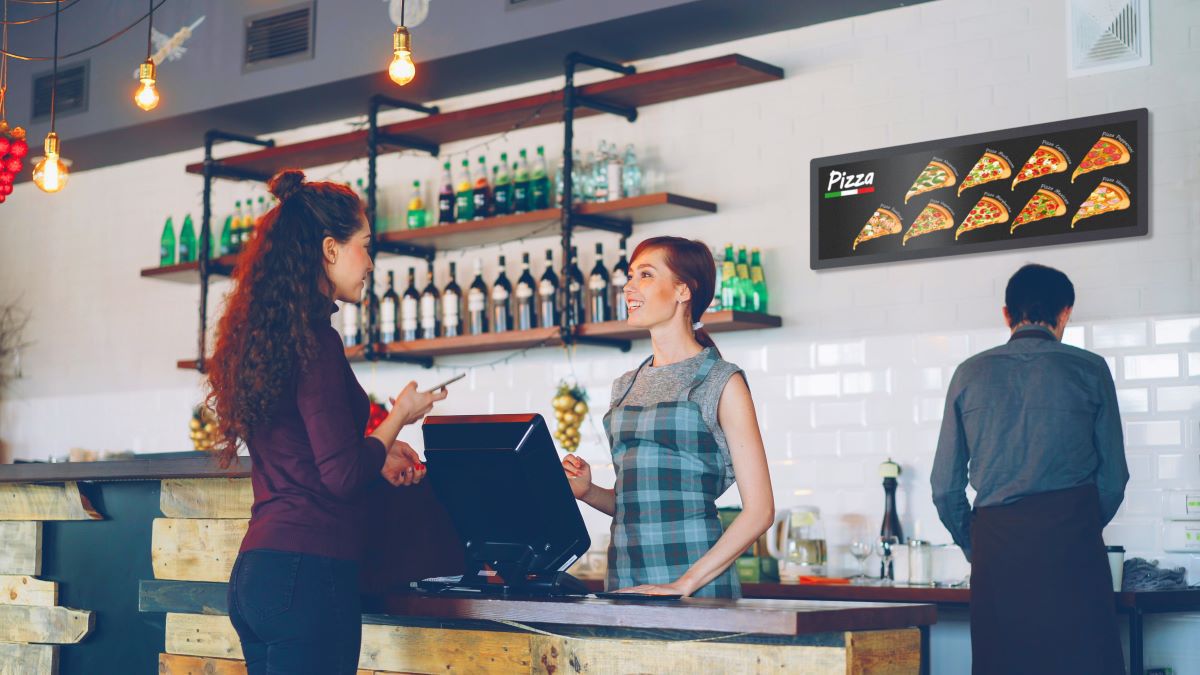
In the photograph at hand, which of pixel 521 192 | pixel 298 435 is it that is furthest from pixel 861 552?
pixel 298 435

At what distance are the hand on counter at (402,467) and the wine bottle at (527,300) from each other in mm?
2654

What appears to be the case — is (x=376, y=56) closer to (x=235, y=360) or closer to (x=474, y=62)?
(x=474, y=62)

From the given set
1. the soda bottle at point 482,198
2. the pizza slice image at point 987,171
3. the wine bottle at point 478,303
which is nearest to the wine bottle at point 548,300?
the wine bottle at point 478,303

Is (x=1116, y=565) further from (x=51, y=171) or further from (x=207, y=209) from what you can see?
(x=207, y=209)

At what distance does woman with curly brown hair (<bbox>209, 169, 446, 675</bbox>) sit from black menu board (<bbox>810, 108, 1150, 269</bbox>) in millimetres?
2601

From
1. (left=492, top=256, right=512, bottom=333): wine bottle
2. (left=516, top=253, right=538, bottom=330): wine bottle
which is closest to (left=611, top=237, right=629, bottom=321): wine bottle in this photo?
(left=516, top=253, right=538, bottom=330): wine bottle

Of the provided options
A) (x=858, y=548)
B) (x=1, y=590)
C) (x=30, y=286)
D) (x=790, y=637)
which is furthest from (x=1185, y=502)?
Answer: (x=30, y=286)

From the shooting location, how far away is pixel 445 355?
5.76 meters

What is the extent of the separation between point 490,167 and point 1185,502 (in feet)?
9.60

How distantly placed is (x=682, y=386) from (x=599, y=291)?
2.46m

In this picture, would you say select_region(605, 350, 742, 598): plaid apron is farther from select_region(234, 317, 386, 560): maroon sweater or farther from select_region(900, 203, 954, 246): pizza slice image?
select_region(900, 203, 954, 246): pizza slice image

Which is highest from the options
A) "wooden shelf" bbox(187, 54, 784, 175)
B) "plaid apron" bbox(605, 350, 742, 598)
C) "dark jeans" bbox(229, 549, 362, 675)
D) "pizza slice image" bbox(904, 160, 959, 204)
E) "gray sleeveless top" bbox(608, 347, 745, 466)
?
"wooden shelf" bbox(187, 54, 784, 175)

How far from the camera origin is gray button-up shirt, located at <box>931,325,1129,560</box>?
3.52 metres

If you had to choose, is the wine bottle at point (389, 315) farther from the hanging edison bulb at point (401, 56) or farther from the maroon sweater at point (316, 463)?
the maroon sweater at point (316, 463)
